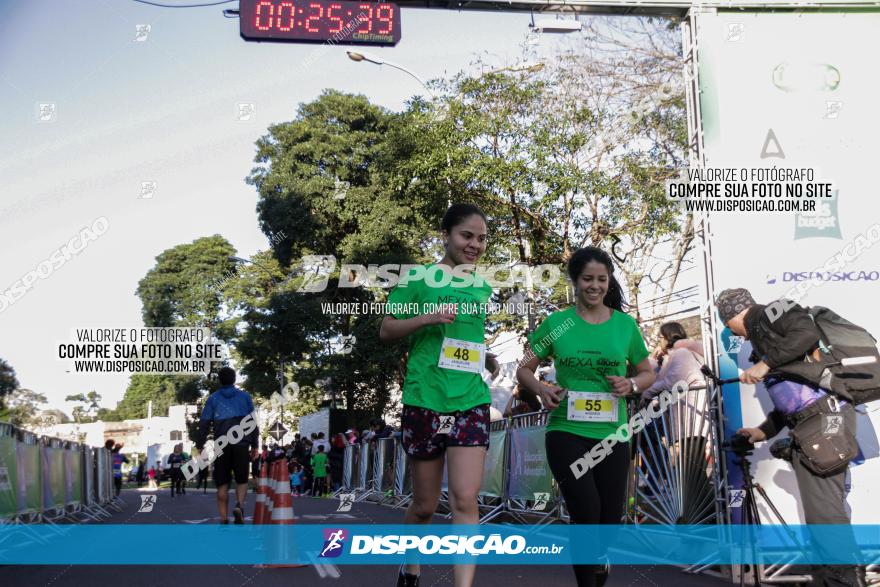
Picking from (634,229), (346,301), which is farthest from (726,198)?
(346,301)

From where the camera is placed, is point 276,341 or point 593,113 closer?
point 593,113

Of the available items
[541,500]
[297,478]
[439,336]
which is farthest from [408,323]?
[297,478]

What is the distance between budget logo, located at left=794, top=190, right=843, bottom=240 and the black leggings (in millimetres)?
3126

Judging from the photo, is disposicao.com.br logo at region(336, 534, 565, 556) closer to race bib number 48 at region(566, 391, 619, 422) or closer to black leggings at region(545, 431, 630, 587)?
black leggings at region(545, 431, 630, 587)

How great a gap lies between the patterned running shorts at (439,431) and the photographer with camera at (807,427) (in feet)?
6.20

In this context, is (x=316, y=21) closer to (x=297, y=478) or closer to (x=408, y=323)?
(x=408, y=323)

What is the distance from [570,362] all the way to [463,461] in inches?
35.3

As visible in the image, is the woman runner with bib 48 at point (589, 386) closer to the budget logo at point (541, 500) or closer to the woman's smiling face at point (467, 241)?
the woman's smiling face at point (467, 241)

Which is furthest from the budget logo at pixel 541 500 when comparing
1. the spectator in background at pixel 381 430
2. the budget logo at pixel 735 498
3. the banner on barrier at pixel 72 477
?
the spectator in background at pixel 381 430

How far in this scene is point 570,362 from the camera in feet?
15.3

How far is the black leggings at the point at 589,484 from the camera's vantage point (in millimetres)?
4289

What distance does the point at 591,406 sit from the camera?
4.50 metres

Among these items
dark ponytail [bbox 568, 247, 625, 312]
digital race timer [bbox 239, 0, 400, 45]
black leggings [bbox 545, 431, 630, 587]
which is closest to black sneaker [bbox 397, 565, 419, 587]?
black leggings [bbox 545, 431, 630, 587]

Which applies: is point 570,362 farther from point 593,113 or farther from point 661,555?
point 593,113
